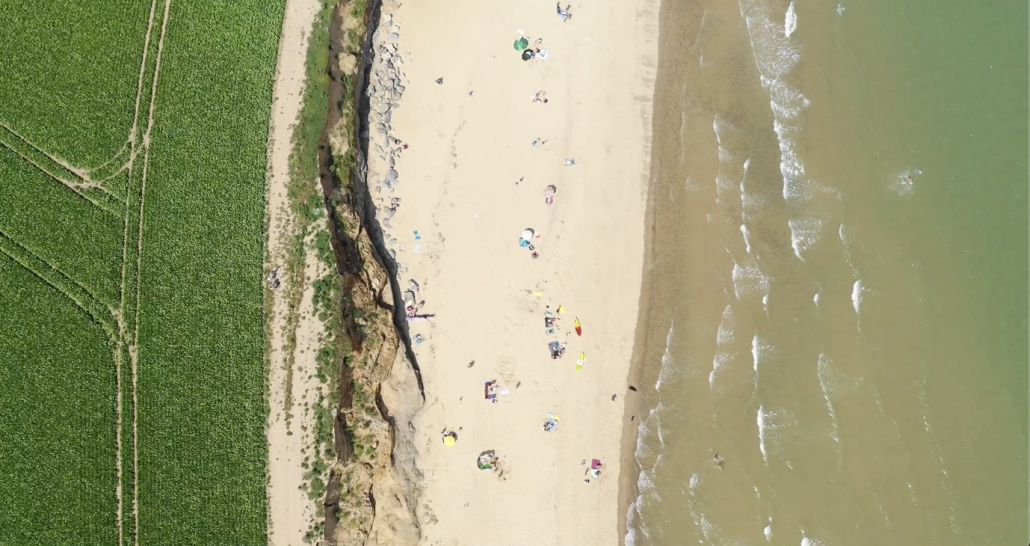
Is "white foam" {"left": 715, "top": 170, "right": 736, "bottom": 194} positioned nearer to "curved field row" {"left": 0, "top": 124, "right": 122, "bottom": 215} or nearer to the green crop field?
the green crop field

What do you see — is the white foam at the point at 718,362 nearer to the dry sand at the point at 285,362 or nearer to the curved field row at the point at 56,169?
the dry sand at the point at 285,362

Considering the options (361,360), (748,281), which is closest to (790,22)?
(748,281)

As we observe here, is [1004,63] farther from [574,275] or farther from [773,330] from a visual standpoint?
[574,275]

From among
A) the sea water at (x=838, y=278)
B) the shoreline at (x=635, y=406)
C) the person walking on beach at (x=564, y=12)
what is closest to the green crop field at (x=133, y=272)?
the person walking on beach at (x=564, y=12)

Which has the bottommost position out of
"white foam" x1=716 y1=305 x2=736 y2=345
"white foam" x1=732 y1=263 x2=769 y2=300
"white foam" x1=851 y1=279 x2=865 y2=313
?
"white foam" x1=716 y1=305 x2=736 y2=345

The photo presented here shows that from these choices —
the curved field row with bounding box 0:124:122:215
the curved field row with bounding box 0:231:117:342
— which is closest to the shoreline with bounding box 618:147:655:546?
the curved field row with bounding box 0:231:117:342

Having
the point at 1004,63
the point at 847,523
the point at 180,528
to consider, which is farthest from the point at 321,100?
the point at 1004,63
